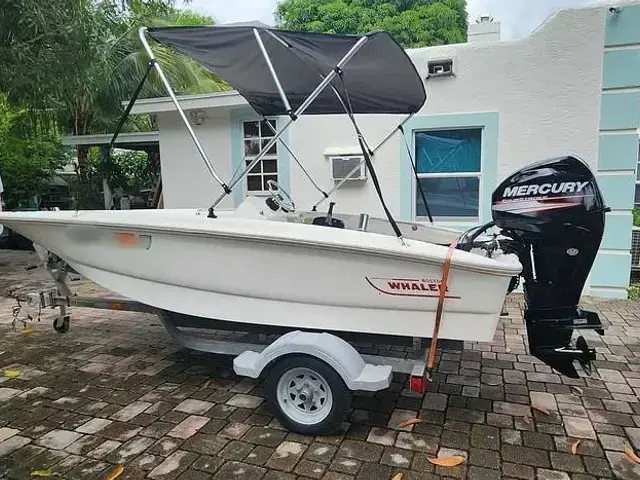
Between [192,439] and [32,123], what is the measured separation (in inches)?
396

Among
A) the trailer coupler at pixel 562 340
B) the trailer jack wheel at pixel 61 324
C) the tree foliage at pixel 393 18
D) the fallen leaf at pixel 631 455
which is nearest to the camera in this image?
the fallen leaf at pixel 631 455

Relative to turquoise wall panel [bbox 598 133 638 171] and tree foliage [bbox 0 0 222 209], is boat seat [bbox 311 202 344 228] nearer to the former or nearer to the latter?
turquoise wall panel [bbox 598 133 638 171]

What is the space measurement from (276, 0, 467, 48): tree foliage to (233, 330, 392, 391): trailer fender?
1853cm

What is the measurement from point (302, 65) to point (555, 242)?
2.48 meters

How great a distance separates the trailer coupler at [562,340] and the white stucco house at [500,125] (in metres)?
3.36

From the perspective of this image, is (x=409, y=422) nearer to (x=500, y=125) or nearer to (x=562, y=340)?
(x=562, y=340)

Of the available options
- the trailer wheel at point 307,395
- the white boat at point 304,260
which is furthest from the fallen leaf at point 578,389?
the trailer wheel at point 307,395

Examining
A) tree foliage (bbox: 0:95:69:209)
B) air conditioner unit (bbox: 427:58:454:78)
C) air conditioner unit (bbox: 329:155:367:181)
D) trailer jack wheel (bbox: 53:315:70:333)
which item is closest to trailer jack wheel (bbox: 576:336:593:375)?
air conditioner unit (bbox: 329:155:367:181)

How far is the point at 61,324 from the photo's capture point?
15.6 feet

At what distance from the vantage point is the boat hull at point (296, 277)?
2707 millimetres

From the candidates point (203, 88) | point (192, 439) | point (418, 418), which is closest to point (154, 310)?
point (192, 439)

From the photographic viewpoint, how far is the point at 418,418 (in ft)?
9.98

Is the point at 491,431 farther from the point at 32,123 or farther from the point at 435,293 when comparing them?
the point at 32,123

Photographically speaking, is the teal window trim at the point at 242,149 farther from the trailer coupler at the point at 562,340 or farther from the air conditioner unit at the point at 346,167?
the trailer coupler at the point at 562,340
